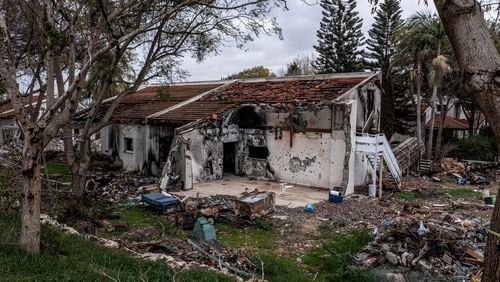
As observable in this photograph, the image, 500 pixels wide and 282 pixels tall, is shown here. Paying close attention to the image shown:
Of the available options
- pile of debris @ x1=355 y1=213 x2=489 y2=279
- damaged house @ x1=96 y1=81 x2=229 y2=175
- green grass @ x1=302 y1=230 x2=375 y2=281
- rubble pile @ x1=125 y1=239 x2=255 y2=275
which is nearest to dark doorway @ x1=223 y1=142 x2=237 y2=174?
damaged house @ x1=96 y1=81 x2=229 y2=175

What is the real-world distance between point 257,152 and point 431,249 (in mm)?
11645

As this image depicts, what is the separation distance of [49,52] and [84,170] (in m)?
5.73

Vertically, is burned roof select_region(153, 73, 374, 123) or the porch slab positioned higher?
burned roof select_region(153, 73, 374, 123)

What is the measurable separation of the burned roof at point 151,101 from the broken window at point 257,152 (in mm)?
4725

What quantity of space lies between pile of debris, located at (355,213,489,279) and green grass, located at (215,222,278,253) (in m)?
2.21

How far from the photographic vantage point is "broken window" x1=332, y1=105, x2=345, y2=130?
16.7 m

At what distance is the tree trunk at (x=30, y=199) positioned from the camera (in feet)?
20.9

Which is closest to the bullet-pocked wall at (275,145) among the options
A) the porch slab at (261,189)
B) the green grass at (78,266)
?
the porch slab at (261,189)

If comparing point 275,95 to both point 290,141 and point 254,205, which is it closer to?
point 290,141

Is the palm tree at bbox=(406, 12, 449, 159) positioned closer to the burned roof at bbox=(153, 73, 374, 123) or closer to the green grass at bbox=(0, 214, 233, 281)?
the burned roof at bbox=(153, 73, 374, 123)

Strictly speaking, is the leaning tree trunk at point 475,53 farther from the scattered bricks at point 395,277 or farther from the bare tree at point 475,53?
the scattered bricks at point 395,277

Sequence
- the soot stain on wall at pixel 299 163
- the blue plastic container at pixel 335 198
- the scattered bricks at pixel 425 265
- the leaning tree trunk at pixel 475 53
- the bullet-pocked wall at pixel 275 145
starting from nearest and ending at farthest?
the leaning tree trunk at pixel 475 53 → the scattered bricks at pixel 425 265 → the blue plastic container at pixel 335 198 → the bullet-pocked wall at pixel 275 145 → the soot stain on wall at pixel 299 163

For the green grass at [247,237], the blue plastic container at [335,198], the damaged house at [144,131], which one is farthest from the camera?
the damaged house at [144,131]

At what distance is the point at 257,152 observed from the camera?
1962 centimetres
